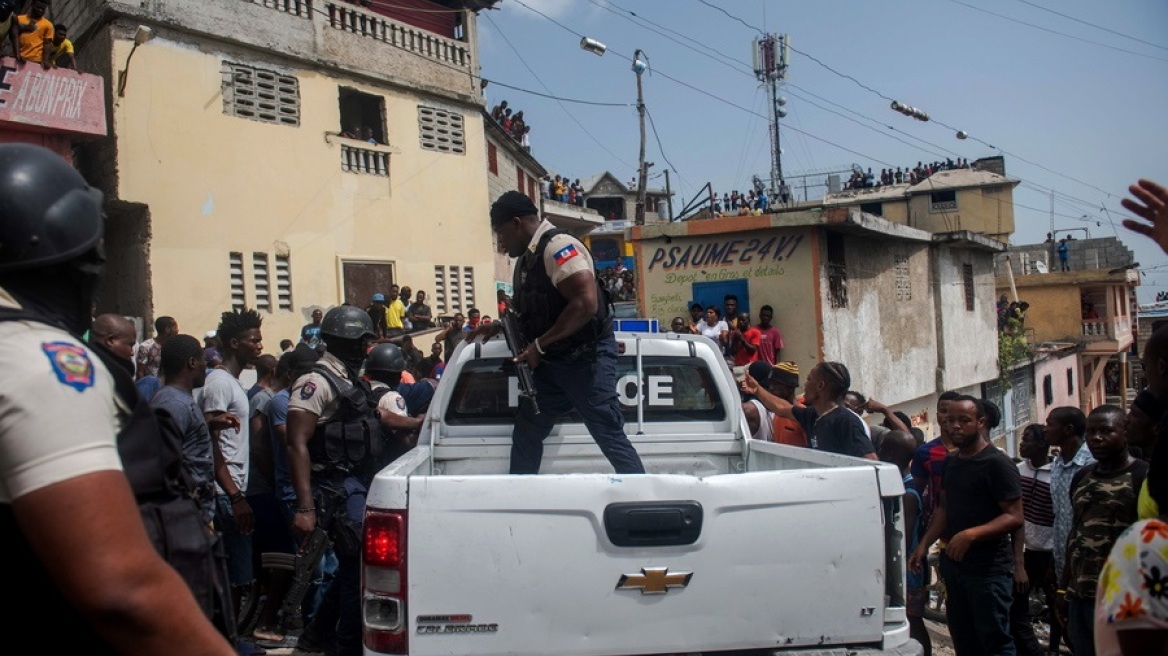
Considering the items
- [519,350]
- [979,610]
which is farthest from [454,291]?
[979,610]

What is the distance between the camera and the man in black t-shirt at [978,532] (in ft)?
14.3

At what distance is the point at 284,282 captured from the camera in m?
15.5

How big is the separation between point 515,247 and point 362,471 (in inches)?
55.0

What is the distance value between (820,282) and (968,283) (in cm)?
971

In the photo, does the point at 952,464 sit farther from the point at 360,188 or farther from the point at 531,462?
the point at 360,188

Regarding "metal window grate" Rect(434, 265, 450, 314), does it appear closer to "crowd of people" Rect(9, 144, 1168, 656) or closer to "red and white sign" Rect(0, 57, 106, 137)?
"red and white sign" Rect(0, 57, 106, 137)

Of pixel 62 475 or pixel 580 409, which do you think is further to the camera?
pixel 580 409

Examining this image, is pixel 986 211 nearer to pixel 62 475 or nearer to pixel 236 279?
pixel 236 279

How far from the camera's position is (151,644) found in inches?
50.9

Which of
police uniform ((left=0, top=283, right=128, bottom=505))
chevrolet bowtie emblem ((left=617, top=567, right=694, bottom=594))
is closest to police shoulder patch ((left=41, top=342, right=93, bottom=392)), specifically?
police uniform ((left=0, top=283, right=128, bottom=505))

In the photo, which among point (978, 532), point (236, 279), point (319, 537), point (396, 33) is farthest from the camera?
point (396, 33)

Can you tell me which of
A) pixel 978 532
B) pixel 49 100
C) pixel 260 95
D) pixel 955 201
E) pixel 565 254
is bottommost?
pixel 978 532

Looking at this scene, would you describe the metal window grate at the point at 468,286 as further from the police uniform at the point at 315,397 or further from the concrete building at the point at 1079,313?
the concrete building at the point at 1079,313

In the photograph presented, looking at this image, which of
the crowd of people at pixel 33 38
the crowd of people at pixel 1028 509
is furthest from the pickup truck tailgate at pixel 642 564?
the crowd of people at pixel 33 38
